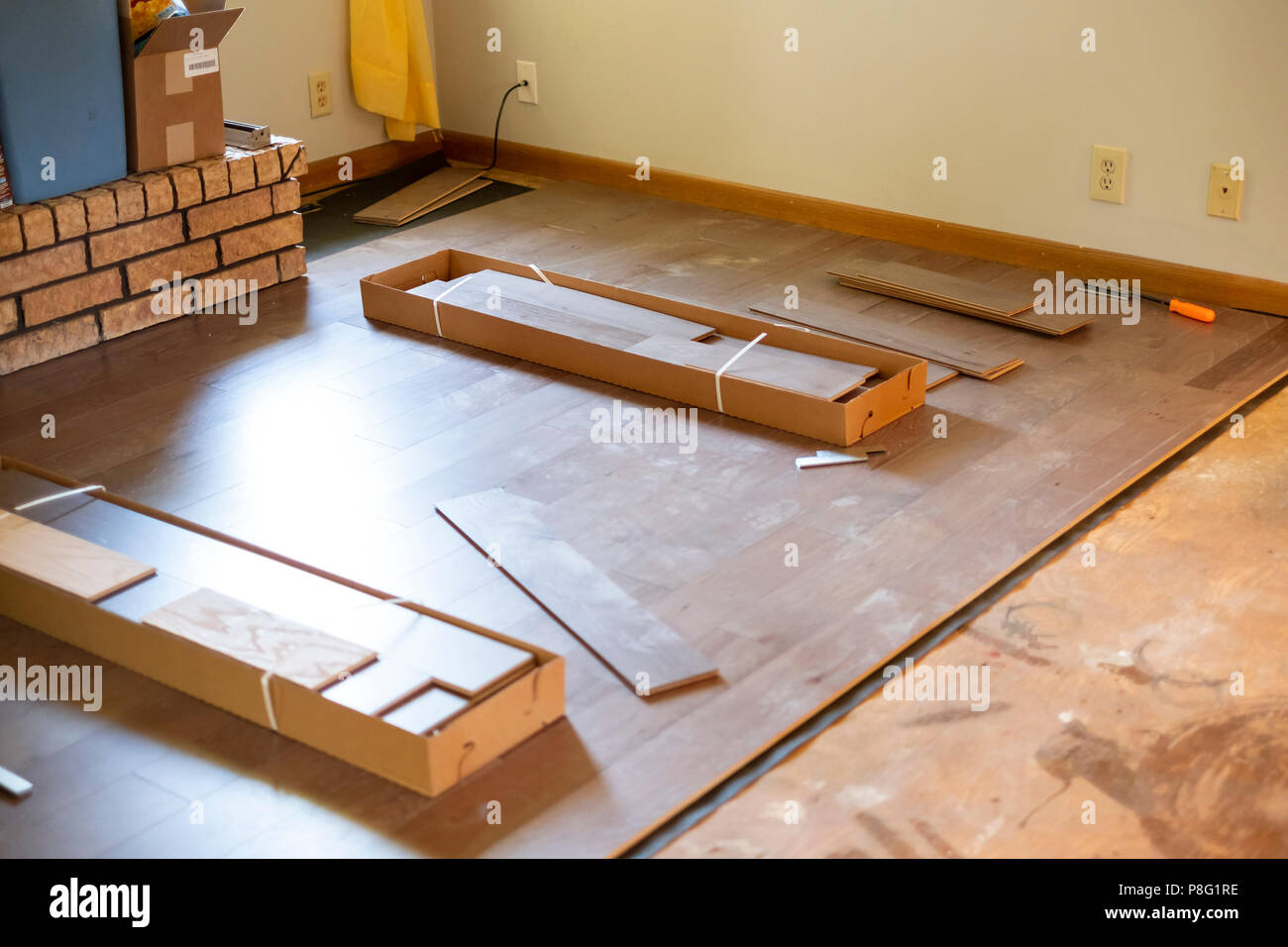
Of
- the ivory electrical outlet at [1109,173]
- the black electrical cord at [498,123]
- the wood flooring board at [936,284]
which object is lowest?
the wood flooring board at [936,284]

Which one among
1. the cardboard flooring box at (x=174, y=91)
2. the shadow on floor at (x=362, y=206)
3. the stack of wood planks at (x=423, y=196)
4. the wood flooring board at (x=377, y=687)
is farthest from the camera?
the stack of wood planks at (x=423, y=196)

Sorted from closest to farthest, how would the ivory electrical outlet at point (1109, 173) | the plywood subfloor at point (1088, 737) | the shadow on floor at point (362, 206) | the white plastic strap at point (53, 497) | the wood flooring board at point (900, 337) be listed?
the plywood subfloor at point (1088, 737) → the white plastic strap at point (53, 497) → the wood flooring board at point (900, 337) → the ivory electrical outlet at point (1109, 173) → the shadow on floor at point (362, 206)

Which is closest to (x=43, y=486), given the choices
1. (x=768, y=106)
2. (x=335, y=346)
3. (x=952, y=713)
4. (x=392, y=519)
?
(x=392, y=519)

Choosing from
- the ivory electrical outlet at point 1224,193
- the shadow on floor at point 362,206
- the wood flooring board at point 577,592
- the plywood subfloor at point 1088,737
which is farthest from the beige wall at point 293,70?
the plywood subfloor at point 1088,737

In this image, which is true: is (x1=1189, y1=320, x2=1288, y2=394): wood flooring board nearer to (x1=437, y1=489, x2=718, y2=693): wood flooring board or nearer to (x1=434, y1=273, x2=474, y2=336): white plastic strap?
(x1=437, y1=489, x2=718, y2=693): wood flooring board

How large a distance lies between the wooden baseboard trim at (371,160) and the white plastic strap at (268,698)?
9.66 feet

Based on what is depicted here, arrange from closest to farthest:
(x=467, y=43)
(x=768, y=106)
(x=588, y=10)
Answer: (x=768, y=106) → (x=588, y=10) → (x=467, y=43)

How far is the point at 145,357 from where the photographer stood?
3.17m

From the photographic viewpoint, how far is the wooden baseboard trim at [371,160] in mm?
4473

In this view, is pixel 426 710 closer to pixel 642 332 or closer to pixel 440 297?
pixel 642 332

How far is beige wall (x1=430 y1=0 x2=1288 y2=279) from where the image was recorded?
10.6 ft

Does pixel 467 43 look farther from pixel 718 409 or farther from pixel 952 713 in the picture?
pixel 952 713

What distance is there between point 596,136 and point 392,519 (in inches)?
93.6

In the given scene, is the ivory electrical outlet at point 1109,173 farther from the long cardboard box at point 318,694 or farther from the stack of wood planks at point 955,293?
the long cardboard box at point 318,694
